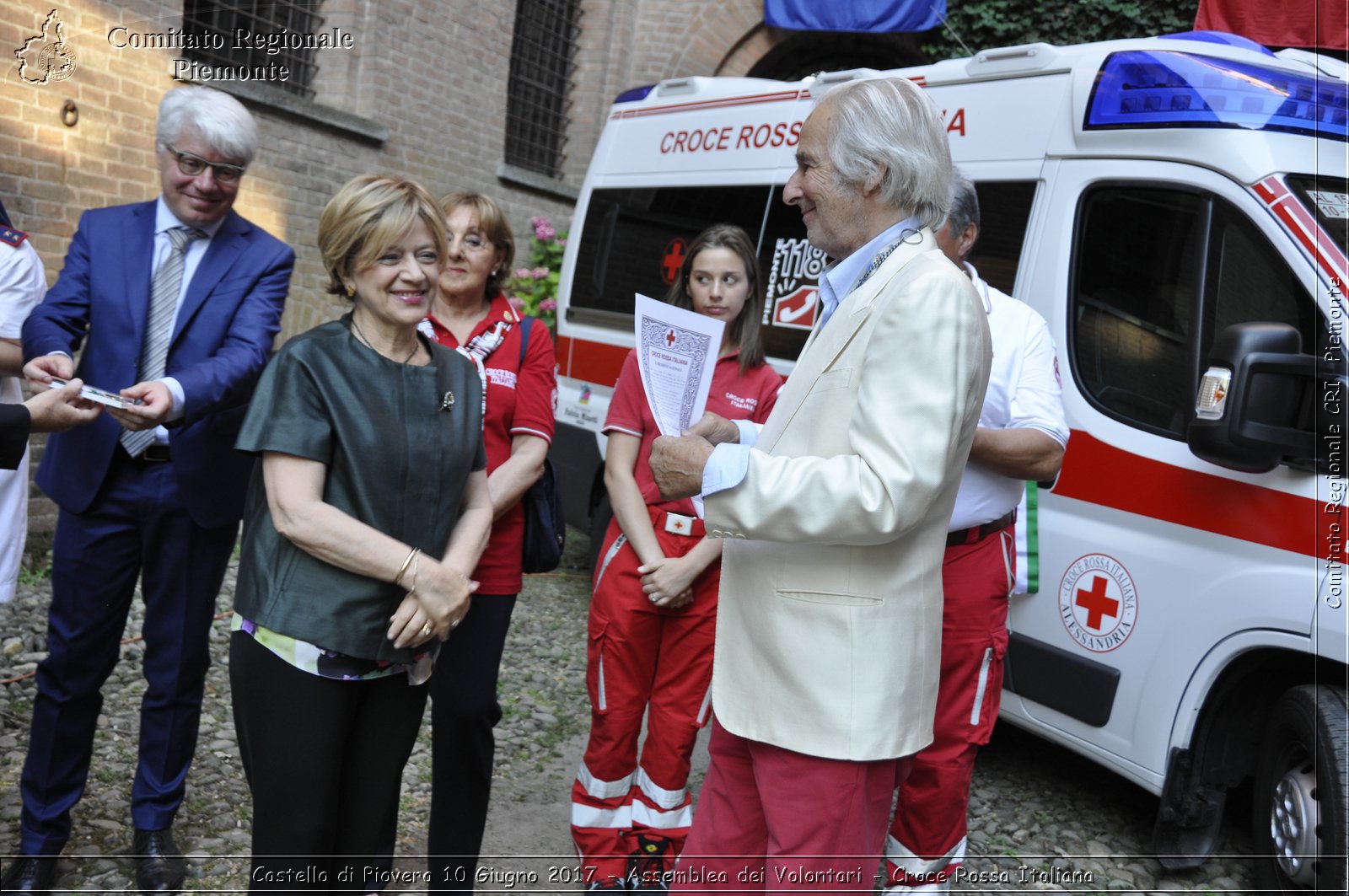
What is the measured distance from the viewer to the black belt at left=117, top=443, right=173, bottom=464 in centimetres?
321

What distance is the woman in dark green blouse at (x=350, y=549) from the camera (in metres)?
2.32

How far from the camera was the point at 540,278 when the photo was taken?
10156 mm

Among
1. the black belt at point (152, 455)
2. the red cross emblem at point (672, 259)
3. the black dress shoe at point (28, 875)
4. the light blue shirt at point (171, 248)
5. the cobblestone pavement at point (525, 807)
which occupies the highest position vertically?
the red cross emblem at point (672, 259)

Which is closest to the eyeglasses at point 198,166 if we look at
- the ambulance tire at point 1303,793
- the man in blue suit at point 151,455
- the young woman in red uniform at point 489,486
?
the man in blue suit at point 151,455

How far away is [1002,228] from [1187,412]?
1.14 metres

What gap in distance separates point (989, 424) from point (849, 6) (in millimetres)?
9147

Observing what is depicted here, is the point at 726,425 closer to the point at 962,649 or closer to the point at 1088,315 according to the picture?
the point at 962,649

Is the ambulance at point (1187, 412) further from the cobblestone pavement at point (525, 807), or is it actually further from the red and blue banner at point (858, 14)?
the red and blue banner at point (858, 14)

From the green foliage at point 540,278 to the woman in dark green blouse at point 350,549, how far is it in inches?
268

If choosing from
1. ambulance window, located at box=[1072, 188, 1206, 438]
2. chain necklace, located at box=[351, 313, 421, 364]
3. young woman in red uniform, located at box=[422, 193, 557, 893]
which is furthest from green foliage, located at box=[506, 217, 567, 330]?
chain necklace, located at box=[351, 313, 421, 364]

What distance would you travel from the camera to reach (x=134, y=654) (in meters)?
5.40

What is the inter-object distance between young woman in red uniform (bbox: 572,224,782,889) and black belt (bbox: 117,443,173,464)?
1.28 m

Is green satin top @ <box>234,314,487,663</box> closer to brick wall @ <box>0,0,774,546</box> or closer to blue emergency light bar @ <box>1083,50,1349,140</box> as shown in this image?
blue emergency light bar @ <box>1083,50,1349,140</box>

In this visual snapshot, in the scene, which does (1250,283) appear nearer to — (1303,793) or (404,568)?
(1303,793)
